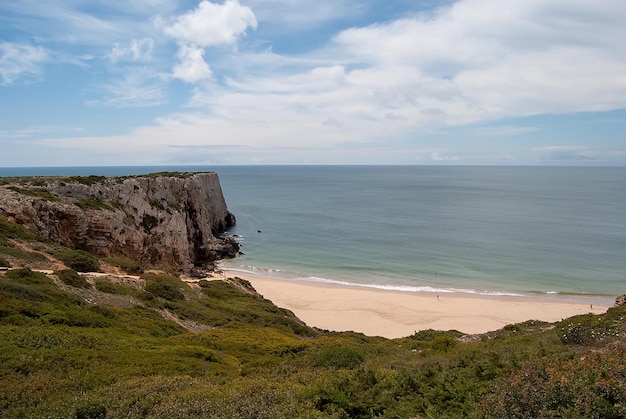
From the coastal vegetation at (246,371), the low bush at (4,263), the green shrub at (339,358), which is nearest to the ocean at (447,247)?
the coastal vegetation at (246,371)

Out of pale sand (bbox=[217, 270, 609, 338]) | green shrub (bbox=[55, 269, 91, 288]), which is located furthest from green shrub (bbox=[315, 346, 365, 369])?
pale sand (bbox=[217, 270, 609, 338])

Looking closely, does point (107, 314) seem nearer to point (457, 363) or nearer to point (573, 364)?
point (457, 363)

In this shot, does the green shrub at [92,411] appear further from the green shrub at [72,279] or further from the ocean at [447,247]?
the ocean at [447,247]

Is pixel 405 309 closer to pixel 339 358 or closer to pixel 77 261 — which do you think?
pixel 339 358

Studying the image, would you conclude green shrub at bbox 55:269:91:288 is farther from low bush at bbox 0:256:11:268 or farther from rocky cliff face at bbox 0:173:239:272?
rocky cliff face at bbox 0:173:239:272

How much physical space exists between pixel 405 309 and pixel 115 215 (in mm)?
27045

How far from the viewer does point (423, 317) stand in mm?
35875

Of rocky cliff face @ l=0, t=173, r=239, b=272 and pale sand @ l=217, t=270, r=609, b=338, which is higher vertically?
rocky cliff face @ l=0, t=173, r=239, b=272

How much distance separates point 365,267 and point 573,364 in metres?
44.0

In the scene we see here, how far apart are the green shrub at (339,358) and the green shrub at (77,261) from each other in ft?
56.3

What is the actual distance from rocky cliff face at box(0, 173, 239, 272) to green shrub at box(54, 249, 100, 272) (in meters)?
5.44

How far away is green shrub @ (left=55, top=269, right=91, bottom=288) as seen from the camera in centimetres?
1983

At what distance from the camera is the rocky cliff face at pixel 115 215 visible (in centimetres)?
2917

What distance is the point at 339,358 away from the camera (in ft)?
45.4
